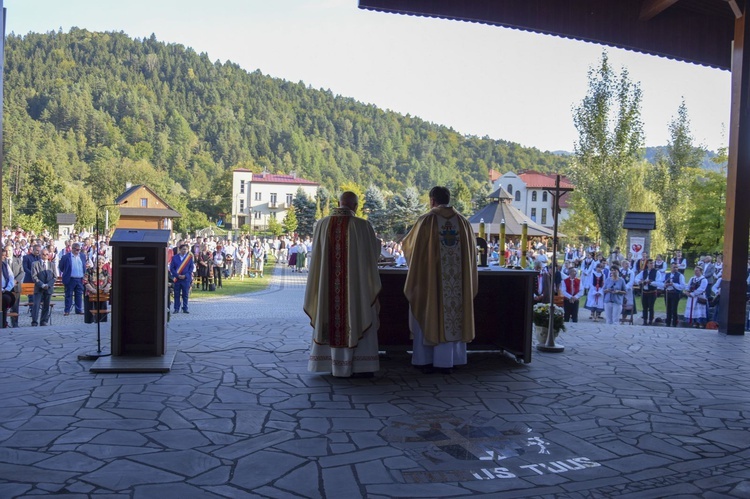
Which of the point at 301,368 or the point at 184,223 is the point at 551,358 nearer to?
the point at 301,368

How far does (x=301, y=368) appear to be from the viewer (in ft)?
22.2

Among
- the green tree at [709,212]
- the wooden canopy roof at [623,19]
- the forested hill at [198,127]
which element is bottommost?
the green tree at [709,212]

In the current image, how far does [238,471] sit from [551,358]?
15.1ft

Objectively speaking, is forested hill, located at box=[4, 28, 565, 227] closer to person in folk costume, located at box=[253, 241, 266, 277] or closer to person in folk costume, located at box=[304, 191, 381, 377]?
person in folk costume, located at box=[253, 241, 266, 277]

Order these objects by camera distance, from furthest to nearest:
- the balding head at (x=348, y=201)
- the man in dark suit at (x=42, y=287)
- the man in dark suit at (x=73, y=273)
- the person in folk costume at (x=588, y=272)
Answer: the person in folk costume at (x=588, y=272) → the man in dark suit at (x=73, y=273) → the man in dark suit at (x=42, y=287) → the balding head at (x=348, y=201)

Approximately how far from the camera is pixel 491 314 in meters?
7.93

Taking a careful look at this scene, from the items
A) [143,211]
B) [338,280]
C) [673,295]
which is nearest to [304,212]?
[143,211]

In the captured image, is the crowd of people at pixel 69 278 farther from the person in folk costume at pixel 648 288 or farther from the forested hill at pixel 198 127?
the forested hill at pixel 198 127

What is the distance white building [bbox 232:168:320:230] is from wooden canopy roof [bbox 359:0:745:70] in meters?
77.7

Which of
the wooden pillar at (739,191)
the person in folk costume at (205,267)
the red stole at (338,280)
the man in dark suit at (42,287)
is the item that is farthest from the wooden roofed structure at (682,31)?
the person in folk costume at (205,267)

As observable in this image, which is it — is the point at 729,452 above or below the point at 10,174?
below

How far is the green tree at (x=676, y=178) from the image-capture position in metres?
33.6

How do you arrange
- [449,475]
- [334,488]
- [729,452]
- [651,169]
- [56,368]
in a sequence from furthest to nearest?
[651,169], [56,368], [729,452], [449,475], [334,488]

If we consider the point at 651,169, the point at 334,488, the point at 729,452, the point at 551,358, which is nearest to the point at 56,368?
the point at 334,488
